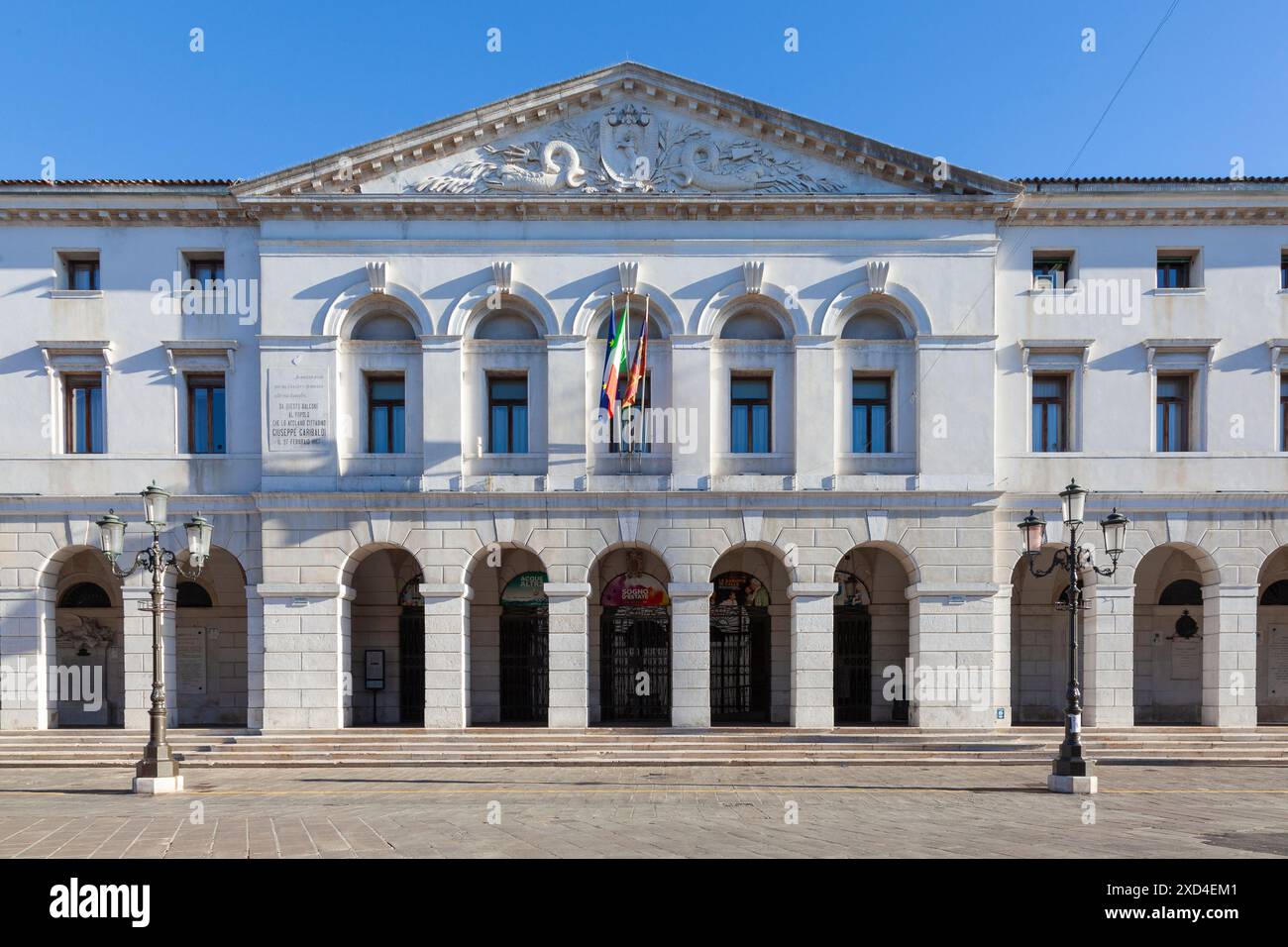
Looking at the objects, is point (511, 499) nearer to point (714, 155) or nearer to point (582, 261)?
point (582, 261)

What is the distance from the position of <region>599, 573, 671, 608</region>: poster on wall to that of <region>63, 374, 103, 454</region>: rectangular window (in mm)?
13706

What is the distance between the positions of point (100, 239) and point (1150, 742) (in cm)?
2860

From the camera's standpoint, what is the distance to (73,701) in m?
24.4

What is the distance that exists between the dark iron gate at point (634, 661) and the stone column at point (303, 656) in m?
6.97

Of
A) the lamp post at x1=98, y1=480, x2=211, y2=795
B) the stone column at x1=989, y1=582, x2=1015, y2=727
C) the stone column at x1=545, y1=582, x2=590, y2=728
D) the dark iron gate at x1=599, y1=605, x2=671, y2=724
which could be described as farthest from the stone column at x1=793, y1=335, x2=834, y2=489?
the lamp post at x1=98, y1=480, x2=211, y2=795

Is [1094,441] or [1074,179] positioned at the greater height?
[1074,179]

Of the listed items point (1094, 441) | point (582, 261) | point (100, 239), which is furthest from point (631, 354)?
point (100, 239)

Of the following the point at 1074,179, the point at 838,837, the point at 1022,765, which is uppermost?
the point at 1074,179

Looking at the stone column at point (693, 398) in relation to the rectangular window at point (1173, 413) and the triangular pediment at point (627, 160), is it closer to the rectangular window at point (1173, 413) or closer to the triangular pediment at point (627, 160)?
the triangular pediment at point (627, 160)

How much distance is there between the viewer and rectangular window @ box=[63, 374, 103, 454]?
2334 cm

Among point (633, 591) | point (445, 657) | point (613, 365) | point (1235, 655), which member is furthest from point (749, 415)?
point (1235, 655)

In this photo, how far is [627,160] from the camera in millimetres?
22688

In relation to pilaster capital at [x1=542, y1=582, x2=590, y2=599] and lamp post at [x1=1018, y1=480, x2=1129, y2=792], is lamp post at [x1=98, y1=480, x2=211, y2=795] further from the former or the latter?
lamp post at [x1=1018, y1=480, x2=1129, y2=792]

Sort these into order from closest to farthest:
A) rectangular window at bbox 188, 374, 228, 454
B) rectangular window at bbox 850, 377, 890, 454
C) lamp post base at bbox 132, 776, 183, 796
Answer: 1. lamp post base at bbox 132, 776, 183, 796
2. rectangular window at bbox 850, 377, 890, 454
3. rectangular window at bbox 188, 374, 228, 454
